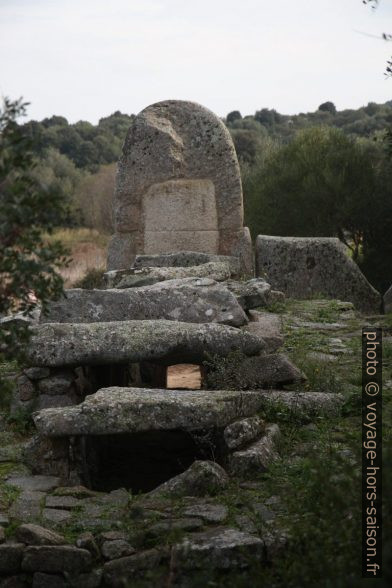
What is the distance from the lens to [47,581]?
635 centimetres

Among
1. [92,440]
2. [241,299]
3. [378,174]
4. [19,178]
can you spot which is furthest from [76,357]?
[378,174]

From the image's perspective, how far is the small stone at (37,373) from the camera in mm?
9383

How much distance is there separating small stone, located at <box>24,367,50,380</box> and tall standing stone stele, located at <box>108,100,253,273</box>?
681 centimetres

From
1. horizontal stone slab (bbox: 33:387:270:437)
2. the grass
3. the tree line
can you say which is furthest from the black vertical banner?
the grass

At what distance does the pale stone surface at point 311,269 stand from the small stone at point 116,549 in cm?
960

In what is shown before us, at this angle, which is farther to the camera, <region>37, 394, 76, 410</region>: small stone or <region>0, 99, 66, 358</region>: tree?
<region>37, 394, 76, 410</region>: small stone

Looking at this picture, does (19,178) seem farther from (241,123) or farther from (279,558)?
(241,123)

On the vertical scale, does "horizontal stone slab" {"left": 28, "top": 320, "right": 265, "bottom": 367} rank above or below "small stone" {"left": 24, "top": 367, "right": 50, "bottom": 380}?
above

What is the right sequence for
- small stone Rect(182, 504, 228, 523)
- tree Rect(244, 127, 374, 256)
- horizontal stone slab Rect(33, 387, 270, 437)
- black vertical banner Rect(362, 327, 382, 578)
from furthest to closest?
tree Rect(244, 127, 374, 256) → horizontal stone slab Rect(33, 387, 270, 437) → small stone Rect(182, 504, 228, 523) → black vertical banner Rect(362, 327, 382, 578)

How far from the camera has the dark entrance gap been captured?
835 cm

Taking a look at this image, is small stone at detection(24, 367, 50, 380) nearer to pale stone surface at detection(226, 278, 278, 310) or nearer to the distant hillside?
pale stone surface at detection(226, 278, 278, 310)

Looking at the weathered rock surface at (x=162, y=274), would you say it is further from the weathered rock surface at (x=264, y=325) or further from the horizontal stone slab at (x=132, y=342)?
the horizontal stone slab at (x=132, y=342)

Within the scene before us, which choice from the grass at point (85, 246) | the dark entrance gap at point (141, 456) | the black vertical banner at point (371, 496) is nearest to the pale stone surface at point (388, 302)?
the dark entrance gap at point (141, 456)

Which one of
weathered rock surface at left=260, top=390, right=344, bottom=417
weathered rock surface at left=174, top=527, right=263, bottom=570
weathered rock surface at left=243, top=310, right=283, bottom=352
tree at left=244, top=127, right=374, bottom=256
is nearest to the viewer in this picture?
weathered rock surface at left=174, top=527, right=263, bottom=570
